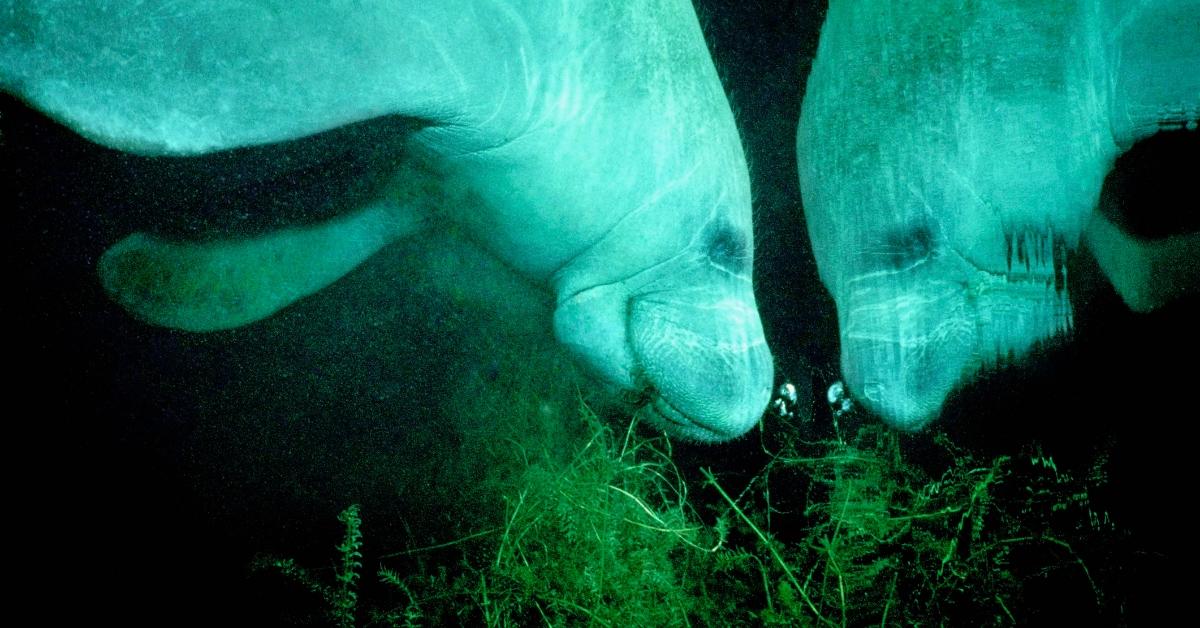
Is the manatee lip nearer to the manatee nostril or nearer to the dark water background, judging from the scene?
the manatee nostril

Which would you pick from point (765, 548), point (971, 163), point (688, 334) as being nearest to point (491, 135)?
point (688, 334)

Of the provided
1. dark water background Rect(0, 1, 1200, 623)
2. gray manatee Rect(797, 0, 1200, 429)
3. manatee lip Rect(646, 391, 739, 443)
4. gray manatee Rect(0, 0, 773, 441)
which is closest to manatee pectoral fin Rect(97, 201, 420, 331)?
gray manatee Rect(0, 0, 773, 441)

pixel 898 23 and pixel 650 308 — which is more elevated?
pixel 898 23

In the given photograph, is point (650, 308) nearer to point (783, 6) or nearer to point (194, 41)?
point (783, 6)

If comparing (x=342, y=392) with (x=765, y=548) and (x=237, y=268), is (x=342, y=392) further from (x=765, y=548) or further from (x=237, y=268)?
(x=765, y=548)

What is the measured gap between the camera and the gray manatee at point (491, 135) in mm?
799

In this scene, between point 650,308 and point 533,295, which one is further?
point 533,295

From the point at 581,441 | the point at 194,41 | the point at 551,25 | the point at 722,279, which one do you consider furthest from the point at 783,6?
the point at 581,441

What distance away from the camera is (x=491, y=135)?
1360 millimetres

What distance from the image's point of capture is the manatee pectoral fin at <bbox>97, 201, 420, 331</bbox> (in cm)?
153

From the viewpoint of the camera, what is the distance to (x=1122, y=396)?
5.11ft

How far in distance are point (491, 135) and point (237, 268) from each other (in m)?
0.96

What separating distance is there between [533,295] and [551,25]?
3.05 feet

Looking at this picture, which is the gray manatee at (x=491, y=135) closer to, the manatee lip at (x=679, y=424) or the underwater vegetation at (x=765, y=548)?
the manatee lip at (x=679, y=424)
